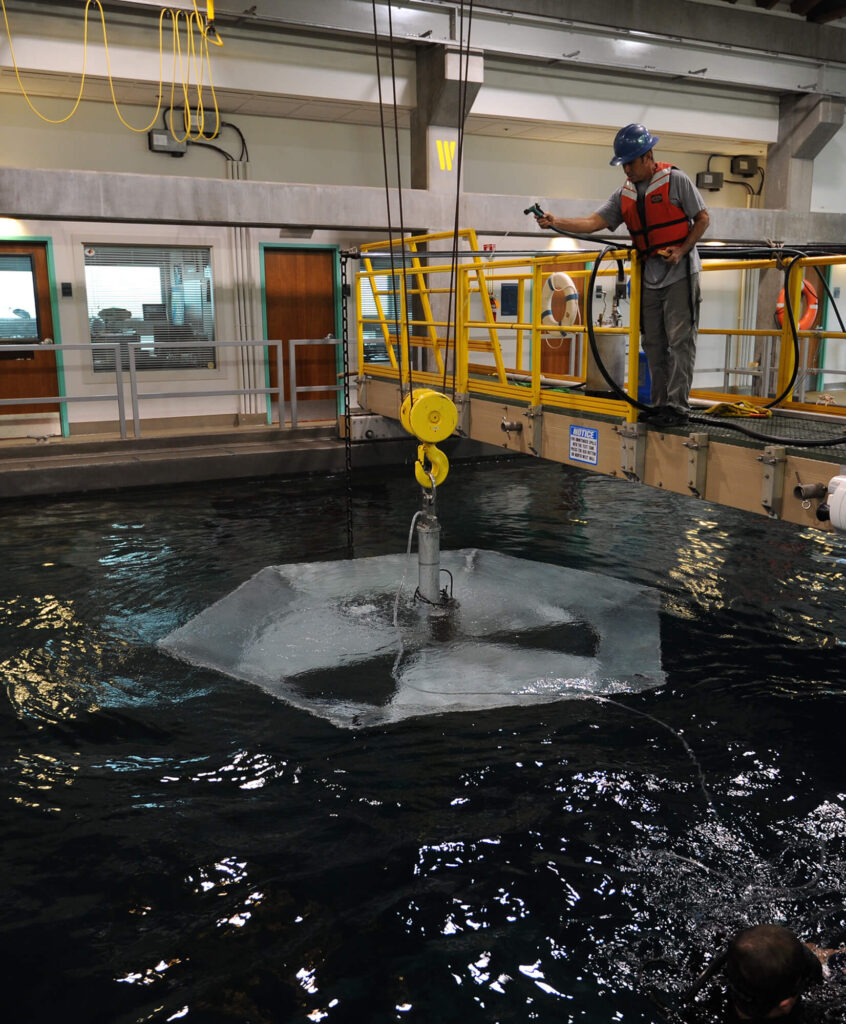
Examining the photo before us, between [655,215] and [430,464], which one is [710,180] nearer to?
[655,215]

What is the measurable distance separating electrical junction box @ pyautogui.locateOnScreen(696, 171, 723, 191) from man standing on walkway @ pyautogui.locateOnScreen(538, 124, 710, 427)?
449 inches

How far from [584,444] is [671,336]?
1233 mm

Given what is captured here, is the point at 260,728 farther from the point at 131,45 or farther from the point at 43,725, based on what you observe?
the point at 131,45

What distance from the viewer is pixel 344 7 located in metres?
12.0

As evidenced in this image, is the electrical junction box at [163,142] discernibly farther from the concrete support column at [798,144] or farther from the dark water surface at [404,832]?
the concrete support column at [798,144]

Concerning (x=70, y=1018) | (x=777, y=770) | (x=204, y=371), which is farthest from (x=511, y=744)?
(x=204, y=371)

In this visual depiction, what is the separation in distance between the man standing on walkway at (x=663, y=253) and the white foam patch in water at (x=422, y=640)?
1516 mm

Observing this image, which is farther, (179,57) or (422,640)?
(179,57)

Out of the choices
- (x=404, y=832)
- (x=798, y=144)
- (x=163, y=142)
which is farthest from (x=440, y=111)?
(x=404, y=832)

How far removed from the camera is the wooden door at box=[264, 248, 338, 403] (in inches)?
535

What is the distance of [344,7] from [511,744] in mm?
10883

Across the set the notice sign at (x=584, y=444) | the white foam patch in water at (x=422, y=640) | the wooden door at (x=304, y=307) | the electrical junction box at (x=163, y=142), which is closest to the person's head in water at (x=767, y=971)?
the white foam patch in water at (x=422, y=640)

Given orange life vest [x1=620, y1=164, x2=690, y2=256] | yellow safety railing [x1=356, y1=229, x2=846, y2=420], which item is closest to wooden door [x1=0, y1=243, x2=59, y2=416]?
yellow safety railing [x1=356, y1=229, x2=846, y2=420]

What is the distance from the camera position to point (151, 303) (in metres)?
12.8
